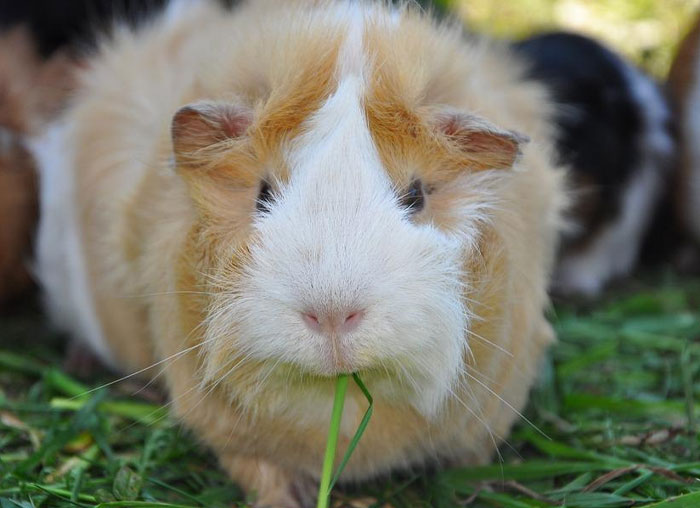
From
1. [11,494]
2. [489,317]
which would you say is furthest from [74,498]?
[489,317]

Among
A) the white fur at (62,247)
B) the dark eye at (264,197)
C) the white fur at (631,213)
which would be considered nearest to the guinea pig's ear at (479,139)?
the dark eye at (264,197)

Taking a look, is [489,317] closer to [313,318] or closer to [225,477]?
[313,318]

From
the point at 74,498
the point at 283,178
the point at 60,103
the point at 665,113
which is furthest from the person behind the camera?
the point at 665,113

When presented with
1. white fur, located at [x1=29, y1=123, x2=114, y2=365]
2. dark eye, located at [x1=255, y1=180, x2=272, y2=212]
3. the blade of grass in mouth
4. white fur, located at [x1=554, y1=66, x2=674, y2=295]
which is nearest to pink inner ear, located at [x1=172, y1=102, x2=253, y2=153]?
dark eye, located at [x1=255, y1=180, x2=272, y2=212]

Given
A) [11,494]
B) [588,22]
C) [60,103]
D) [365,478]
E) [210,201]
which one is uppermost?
[588,22]

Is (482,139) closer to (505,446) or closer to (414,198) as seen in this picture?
(414,198)

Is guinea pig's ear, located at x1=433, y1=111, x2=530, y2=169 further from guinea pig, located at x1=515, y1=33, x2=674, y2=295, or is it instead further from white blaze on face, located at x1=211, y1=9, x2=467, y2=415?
guinea pig, located at x1=515, y1=33, x2=674, y2=295

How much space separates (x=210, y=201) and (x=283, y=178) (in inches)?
5.8

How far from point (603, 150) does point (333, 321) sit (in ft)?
6.09

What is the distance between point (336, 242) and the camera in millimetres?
1255

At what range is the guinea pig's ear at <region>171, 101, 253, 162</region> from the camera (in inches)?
57.1

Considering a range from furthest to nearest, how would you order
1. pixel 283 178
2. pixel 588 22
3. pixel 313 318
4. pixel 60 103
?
1. pixel 588 22
2. pixel 60 103
3. pixel 283 178
4. pixel 313 318

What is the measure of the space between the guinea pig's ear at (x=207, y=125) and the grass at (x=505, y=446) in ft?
1.72

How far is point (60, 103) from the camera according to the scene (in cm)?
275
